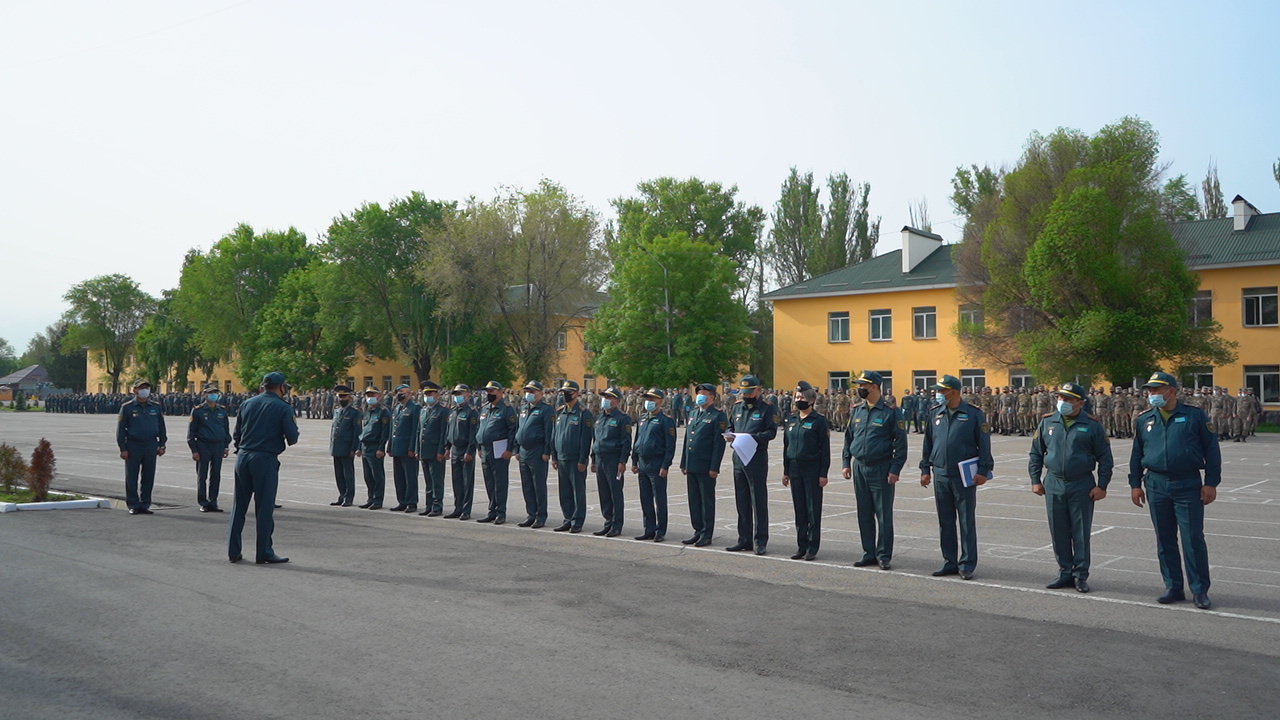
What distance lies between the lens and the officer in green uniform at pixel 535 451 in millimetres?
13734

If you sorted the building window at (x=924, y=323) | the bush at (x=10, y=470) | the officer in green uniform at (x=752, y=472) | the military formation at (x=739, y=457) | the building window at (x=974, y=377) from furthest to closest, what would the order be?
1. the building window at (x=924, y=323)
2. the building window at (x=974, y=377)
3. the bush at (x=10, y=470)
4. the officer in green uniform at (x=752, y=472)
5. the military formation at (x=739, y=457)

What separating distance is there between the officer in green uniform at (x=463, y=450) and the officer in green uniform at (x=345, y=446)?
7.93 feet

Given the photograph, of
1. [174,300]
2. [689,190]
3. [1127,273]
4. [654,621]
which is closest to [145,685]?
[654,621]

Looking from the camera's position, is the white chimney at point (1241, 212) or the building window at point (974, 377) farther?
the building window at point (974, 377)

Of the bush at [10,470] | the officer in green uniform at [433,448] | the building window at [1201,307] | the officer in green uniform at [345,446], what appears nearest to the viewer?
the officer in green uniform at [433,448]

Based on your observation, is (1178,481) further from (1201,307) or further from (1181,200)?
(1181,200)

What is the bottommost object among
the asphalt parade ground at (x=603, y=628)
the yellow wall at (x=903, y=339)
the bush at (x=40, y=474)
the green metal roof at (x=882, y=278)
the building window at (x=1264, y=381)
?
the asphalt parade ground at (x=603, y=628)

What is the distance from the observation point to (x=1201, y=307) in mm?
45406

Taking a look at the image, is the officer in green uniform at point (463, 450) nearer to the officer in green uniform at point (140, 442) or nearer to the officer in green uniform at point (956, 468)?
the officer in green uniform at point (140, 442)

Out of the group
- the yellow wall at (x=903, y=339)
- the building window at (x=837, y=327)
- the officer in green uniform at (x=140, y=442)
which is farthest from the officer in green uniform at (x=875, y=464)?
the building window at (x=837, y=327)

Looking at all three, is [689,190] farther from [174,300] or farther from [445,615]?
[445,615]

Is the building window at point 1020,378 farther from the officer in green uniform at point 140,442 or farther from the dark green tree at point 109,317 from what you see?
the dark green tree at point 109,317

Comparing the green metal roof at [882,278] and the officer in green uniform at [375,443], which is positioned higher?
the green metal roof at [882,278]

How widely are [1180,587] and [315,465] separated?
21273mm
